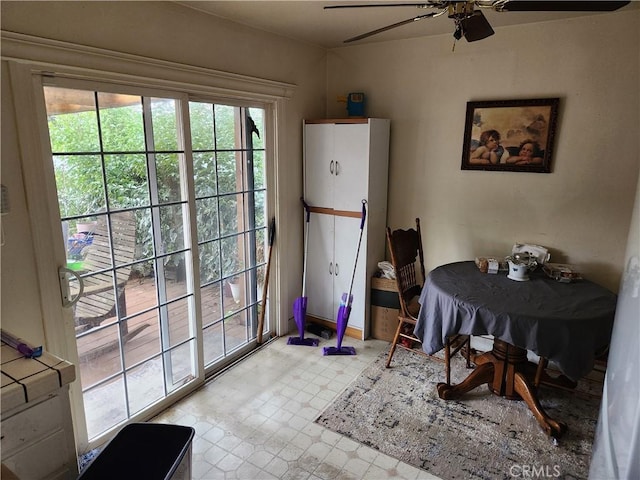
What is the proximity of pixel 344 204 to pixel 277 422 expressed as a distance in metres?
1.75

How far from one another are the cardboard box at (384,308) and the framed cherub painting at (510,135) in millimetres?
1148

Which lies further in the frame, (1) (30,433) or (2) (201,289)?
(2) (201,289)

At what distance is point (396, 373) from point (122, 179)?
7.39 ft

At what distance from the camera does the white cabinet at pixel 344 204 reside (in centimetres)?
335

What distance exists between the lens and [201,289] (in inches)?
115

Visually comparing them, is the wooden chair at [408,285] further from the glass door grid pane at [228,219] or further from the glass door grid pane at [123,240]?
the glass door grid pane at [123,240]

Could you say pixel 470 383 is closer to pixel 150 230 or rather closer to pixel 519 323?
pixel 519 323

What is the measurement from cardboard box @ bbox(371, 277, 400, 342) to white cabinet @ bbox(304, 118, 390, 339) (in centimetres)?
7

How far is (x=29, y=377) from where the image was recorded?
1242 mm

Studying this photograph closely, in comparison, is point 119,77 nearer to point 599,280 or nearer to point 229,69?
point 229,69

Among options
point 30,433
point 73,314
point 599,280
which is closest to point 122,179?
point 73,314

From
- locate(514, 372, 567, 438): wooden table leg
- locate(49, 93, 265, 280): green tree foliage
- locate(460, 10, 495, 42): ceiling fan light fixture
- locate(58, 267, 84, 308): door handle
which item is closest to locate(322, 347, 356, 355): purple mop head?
locate(49, 93, 265, 280): green tree foliage

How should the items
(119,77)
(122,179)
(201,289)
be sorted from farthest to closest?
(201,289) < (122,179) < (119,77)

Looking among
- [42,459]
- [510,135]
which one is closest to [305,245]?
[510,135]
